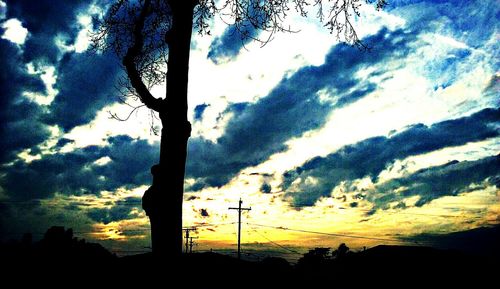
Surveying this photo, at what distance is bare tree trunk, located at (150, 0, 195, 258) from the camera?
4062 millimetres

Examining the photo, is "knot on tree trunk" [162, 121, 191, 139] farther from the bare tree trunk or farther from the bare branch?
the bare branch

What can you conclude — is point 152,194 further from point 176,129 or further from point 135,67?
point 135,67

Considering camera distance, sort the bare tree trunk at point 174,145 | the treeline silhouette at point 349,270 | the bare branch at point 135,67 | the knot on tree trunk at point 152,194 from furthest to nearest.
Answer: the treeline silhouette at point 349,270 < the bare branch at point 135,67 < the knot on tree trunk at point 152,194 < the bare tree trunk at point 174,145

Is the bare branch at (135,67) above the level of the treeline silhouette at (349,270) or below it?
above

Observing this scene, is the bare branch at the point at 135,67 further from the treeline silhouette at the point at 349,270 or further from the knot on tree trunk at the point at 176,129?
the treeline silhouette at the point at 349,270

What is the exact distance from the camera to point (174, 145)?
14.1ft

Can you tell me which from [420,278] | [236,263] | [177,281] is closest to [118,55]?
[177,281]

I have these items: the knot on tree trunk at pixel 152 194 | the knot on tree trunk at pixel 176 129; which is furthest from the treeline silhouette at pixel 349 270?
the knot on tree trunk at pixel 176 129

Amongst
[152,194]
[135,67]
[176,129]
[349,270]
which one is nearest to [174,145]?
[176,129]

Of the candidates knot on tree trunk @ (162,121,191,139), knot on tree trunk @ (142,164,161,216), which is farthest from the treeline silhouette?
knot on tree trunk @ (162,121,191,139)

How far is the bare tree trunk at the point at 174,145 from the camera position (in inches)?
160

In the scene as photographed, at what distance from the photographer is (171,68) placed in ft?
14.9

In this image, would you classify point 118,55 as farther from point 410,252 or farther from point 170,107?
point 410,252

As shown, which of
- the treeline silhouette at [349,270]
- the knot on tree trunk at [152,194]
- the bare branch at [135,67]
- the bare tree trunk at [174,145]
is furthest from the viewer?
the treeline silhouette at [349,270]
